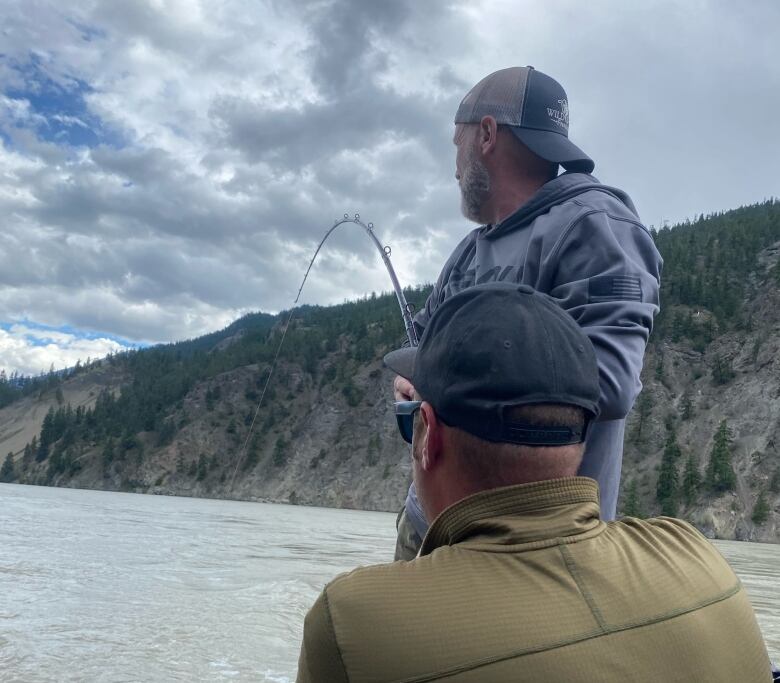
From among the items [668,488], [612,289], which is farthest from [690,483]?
[612,289]

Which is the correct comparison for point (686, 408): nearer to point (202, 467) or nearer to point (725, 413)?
point (725, 413)

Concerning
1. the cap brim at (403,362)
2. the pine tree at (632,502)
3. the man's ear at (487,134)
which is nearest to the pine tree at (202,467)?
the pine tree at (632,502)

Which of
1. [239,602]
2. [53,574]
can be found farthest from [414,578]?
[53,574]

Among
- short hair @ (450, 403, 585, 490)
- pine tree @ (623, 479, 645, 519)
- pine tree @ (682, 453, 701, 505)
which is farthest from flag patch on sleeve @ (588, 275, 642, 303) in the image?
pine tree @ (682, 453, 701, 505)

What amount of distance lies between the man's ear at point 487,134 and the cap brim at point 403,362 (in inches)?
36.1

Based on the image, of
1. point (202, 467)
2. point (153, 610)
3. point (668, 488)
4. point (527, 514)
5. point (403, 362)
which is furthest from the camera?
point (202, 467)

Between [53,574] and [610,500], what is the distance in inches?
375

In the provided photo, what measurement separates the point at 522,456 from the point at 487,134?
63.6 inches

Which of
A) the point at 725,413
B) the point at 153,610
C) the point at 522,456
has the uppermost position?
the point at 725,413

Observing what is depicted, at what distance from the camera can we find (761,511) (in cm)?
5381

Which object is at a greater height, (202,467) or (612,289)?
(612,289)

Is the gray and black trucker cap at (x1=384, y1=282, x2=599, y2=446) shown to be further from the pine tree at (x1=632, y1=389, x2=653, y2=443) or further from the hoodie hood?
the pine tree at (x1=632, y1=389, x2=653, y2=443)

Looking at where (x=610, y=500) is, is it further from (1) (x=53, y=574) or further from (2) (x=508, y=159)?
(1) (x=53, y=574)

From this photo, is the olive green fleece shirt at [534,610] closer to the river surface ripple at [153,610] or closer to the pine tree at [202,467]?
the river surface ripple at [153,610]
